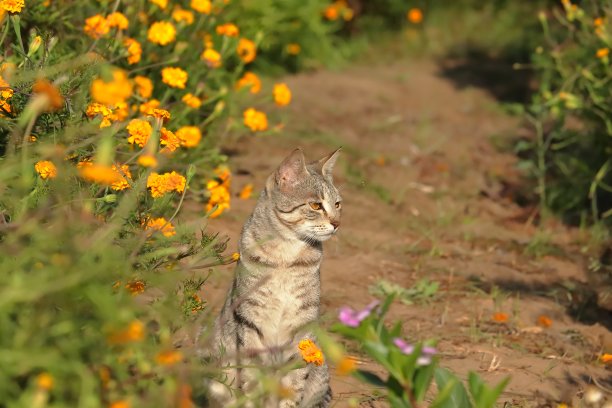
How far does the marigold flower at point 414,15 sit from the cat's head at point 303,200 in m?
5.36

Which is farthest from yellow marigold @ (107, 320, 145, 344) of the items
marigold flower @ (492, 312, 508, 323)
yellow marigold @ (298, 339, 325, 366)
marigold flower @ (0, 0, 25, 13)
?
marigold flower @ (492, 312, 508, 323)

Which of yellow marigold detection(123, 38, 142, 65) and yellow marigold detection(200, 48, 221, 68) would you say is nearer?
yellow marigold detection(123, 38, 142, 65)

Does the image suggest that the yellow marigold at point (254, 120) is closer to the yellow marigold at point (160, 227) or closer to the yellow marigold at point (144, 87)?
the yellow marigold at point (144, 87)

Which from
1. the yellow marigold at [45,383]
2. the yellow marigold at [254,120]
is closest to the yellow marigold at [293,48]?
the yellow marigold at [254,120]

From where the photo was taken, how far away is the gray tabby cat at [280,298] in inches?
152

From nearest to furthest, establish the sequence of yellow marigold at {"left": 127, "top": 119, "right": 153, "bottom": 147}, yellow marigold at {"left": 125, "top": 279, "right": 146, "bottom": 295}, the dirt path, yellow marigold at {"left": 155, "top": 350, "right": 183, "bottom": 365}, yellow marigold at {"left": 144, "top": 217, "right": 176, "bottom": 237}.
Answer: yellow marigold at {"left": 155, "top": 350, "right": 183, "bottom": 365}
yellow marigold at {"left": 125, "top": 279, "right": 146, "bottom": 295}
yellow marigold at {"left": 144, "top": 217, "right": 176, "bottom": 237}
yellow marigold at {"left": 127, "top": 119, "right": 153, "bottom": 147}
the dirt path

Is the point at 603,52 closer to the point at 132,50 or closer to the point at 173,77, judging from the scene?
the point at 173,77

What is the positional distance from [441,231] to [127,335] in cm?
Answer: 411

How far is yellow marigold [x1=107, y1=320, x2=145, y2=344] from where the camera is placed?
2.30 metres

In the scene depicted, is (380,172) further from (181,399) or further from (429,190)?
(181,399)

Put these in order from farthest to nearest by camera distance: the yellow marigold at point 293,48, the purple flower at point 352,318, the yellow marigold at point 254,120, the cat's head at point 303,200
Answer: the yellow marigold at point 293,48
the yellow marigold at point 254,120
the cat's head at point 303,200
the purple flower at point 352,318

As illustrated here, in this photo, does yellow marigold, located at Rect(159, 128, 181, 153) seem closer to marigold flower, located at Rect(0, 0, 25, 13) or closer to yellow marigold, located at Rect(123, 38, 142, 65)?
marigold flower, located at Rect(0, 0, 25, 13)

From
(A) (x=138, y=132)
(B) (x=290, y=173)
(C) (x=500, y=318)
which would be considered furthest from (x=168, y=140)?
(C) (x=500, y=318)

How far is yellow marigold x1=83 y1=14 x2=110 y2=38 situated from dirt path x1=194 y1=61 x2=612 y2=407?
1.27 meters
